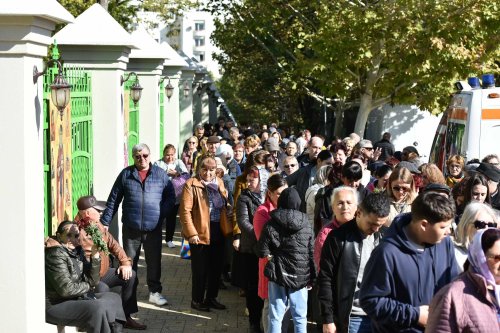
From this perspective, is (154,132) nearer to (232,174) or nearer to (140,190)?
(232,174)

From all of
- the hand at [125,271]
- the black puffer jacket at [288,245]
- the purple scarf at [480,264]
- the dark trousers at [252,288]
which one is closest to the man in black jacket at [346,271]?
the purple scarf at [480,264]

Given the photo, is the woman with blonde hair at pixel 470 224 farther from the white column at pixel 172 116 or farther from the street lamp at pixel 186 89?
the street lamp at pixel 186 89

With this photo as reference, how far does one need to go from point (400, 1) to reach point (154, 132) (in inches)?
315

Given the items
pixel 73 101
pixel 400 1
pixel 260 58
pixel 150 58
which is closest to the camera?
pixel 73 101

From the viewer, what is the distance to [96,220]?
9.38 meters

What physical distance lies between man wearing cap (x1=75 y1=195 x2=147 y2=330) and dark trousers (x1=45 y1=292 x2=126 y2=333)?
497mm

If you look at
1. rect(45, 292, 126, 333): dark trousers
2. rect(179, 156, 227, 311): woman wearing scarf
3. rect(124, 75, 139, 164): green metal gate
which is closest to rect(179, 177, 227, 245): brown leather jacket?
rect(179, 156, 227, 311): woman wearing scarf

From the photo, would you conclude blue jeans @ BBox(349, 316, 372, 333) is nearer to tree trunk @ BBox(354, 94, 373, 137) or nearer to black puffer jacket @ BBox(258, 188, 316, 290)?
black puffer jacket @ BBox(258, 188, 316, 290)

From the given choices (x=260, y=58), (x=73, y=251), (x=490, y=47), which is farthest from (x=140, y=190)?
(x=260, y=58)

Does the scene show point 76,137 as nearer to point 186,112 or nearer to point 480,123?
point 480,123

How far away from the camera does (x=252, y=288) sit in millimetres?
10578

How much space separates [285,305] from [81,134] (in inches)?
160

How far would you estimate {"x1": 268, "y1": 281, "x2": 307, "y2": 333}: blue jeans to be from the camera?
8775 millimetres

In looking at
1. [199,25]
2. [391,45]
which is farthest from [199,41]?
[391,45]
